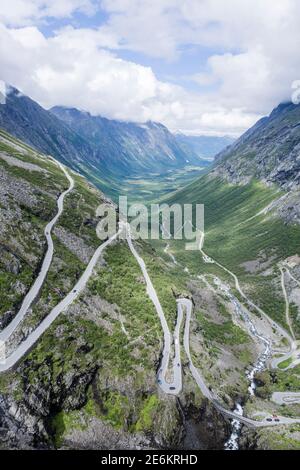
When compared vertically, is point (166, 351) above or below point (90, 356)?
below

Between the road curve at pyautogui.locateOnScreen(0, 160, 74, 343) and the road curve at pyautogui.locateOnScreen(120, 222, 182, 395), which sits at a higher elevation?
the road curve at pyautogui.locateOnScreen(0, 160, 74, 343)

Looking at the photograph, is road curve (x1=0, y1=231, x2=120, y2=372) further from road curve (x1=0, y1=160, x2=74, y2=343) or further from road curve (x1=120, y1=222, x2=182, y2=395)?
road curve (x1=120, y1=222, x2=182, y2=395)

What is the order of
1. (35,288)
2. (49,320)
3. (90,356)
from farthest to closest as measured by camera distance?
(35,288) → (49,320) → (90,356)

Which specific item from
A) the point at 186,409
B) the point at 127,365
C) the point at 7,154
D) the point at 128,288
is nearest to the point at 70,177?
the point at 7,154

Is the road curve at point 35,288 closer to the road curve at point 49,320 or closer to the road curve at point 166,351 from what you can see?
the road curve at point 49,320

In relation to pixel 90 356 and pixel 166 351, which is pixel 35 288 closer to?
pixel 90 356

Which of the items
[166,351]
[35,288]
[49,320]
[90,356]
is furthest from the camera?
[35,288]

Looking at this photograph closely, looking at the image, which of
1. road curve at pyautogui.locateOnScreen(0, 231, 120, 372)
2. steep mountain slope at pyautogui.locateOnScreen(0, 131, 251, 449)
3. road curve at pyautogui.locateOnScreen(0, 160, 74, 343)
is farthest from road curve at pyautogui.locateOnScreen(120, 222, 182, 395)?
road curve at pyautogui.locateOnScreen(0, 160, 74, 343)

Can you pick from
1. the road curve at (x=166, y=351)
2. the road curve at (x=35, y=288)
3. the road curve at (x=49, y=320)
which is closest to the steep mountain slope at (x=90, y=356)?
the road curve at (x=49, y=320)

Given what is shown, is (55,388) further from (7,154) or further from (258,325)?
(7,154)

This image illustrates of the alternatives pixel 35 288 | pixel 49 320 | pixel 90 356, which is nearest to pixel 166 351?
pixel 90 356

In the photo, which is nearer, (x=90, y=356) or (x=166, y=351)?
(x=90, y=356)
